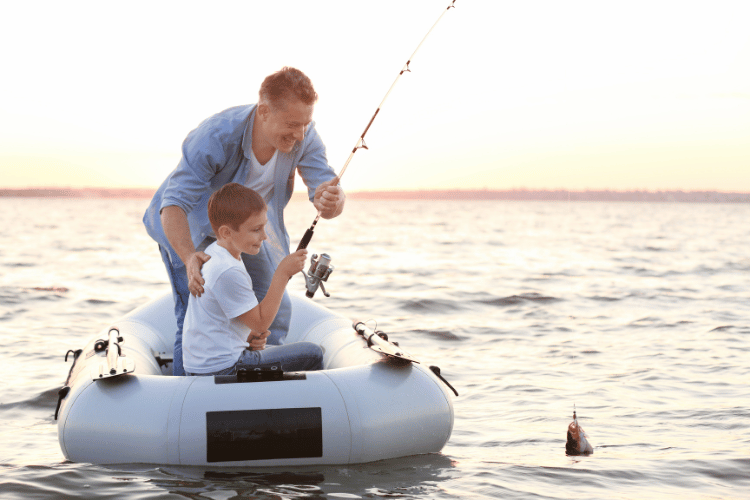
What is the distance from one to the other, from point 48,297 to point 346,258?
864 centimetres

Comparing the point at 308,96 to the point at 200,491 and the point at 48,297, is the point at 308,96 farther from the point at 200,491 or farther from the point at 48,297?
the point at 48,297

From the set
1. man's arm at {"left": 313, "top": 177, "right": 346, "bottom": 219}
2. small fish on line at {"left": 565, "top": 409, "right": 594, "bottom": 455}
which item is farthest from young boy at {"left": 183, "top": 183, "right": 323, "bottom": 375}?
small fish on line at {"left": 565, "top": 409, "right": 594, "bottom": 455}

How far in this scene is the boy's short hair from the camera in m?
3.32

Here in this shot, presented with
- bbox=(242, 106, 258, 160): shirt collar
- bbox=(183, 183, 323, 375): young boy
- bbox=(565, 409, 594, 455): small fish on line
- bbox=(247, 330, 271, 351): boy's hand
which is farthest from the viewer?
bbox=(565, 409, 594, 455): small fish on line

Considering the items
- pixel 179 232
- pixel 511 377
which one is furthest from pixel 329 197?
pixel 511 377

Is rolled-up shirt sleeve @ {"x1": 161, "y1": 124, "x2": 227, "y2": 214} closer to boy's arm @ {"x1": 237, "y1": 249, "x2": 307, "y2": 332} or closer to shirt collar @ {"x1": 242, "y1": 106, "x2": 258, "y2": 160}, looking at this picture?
shirt collar @ {"x1": 242, "y1": 106, "x2": 258, "y2": 160}

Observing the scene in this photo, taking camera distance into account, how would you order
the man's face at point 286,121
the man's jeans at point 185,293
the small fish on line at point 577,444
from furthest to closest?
1. the small fish on line at point 577,444
2. the man's jeans at point 185,293
3. the man's face at point 286,121

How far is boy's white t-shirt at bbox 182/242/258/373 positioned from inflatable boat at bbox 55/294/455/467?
0.14 meters

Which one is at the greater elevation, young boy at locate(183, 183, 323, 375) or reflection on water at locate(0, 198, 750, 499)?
young boy at locate(183, 183, 323, 375)

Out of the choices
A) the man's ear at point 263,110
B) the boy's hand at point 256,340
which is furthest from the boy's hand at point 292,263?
the man's ear at point 263,110

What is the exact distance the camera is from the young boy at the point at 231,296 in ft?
10.9

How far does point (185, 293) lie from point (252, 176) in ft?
2.27

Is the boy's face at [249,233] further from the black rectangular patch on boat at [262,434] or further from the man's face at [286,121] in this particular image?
the black rectangular patch on boat at [262,434]

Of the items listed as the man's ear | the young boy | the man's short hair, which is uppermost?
the man's short hair
